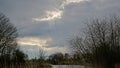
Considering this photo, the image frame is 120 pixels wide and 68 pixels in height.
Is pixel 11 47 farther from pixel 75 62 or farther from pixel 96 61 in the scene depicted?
pixel 96 61

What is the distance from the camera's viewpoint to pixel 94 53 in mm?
30250

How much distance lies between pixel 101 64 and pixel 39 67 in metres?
17.3

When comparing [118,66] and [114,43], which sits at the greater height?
A: [114,43]

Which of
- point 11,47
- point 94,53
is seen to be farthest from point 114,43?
point 11,47

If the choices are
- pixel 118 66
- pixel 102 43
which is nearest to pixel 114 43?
pixel 102 43

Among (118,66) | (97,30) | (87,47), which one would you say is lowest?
(118,66)

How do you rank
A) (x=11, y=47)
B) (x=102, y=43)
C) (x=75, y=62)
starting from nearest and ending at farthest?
(x=102, y=43) → (x=11, y=47) → (x=75, y=62)

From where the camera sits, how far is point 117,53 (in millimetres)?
29031

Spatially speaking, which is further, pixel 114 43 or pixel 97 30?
pixel 97 30

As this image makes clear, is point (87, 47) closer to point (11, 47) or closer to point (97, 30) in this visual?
point (97, 30)

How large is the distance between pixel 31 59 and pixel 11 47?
6897 mm

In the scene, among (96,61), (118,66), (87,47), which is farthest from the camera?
(87,47)

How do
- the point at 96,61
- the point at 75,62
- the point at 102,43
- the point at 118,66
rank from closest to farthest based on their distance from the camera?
1. the point at 118,66
2. the point at 96,61
3. the point at 102,43
4. the point at 75,62

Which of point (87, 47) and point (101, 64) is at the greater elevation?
point (87, 47)
